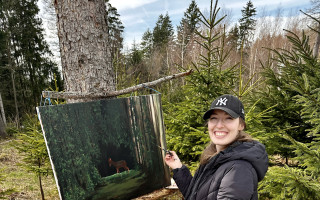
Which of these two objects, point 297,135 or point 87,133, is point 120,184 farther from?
point 297,135

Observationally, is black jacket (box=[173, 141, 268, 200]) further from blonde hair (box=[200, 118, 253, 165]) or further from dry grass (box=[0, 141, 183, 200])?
dry grass (box=[0, 141, 183, 200])

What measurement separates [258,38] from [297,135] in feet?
76.6

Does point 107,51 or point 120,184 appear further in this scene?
point 107,51

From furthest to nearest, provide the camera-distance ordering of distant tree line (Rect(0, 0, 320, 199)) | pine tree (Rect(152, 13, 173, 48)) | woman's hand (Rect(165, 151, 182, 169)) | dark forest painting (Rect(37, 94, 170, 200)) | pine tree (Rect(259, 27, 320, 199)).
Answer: pine tree (Rect(152, 13, 173, 48)) → distant tree line (Rect(0, 0, 320, 199)) → pine tree (Rect(259, 27, 320, 199)) → woman's hand (Rect(165, 151, 182, 169)) → dark forest painting (Rect(37, 94, 170, 200))

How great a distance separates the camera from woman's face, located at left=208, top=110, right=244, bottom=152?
1.28 m

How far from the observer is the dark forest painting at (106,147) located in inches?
53.6

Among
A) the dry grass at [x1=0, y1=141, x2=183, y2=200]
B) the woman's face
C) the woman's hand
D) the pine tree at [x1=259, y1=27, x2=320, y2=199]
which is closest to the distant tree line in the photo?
the pine tree at [x1=259, y1=27, x2=320, y2=199]

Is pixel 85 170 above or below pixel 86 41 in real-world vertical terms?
below

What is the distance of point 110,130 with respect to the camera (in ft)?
5.14

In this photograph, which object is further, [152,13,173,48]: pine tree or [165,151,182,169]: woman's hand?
[152,13,173,48]: pine tree

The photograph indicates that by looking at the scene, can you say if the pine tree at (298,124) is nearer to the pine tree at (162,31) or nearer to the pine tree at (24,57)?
the pine tree at (24,57)

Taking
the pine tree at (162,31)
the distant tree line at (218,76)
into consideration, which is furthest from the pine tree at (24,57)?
the pine tree at (162,31)

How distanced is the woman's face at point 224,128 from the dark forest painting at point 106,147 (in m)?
0.67

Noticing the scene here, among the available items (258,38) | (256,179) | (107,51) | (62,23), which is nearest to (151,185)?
(256,179)
